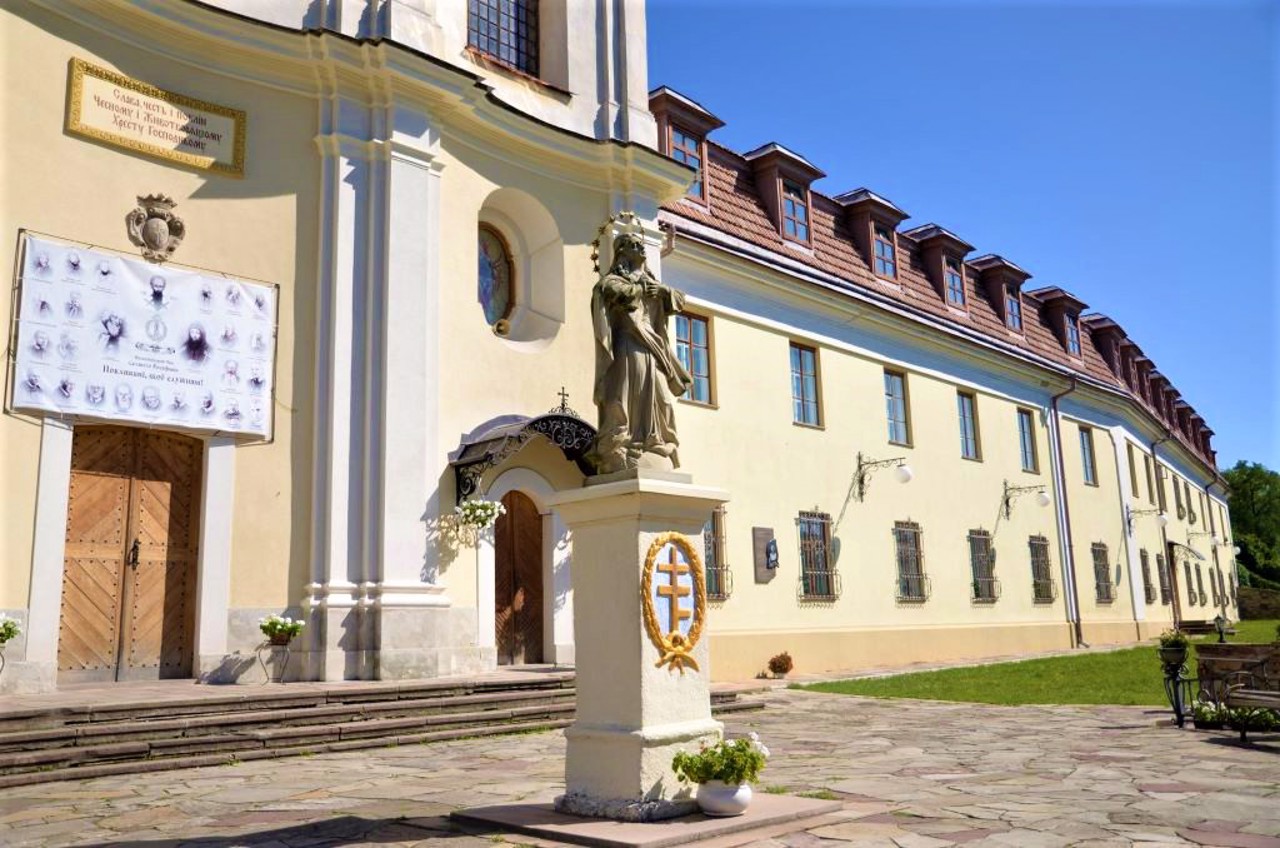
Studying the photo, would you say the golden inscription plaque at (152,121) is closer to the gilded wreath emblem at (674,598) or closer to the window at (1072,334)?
the gilded wreath emblem at (674,598)

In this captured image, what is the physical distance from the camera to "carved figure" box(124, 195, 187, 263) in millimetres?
11570

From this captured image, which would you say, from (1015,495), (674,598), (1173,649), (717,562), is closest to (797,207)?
(717,562)

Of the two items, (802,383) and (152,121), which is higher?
(152,121)

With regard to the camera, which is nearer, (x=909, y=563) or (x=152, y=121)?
(x=152, y=121)

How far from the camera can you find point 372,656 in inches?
469

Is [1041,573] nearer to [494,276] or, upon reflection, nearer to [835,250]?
[835,250]

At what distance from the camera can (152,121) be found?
38.8 feet

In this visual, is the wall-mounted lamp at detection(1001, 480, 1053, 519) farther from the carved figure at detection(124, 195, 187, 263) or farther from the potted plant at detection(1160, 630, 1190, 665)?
the carved figure at detection(124, 195, 187, 263)

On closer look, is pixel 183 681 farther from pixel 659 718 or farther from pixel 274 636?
pixel 659 718

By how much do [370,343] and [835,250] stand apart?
11.7 metres

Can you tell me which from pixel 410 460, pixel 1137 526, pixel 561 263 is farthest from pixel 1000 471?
pixel 410 460

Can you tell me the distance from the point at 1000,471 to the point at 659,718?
20.4 metres

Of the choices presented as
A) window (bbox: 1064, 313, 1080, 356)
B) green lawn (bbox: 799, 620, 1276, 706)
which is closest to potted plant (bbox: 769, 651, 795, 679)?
green lawn (bbox: 799, 620, 1276, 706)

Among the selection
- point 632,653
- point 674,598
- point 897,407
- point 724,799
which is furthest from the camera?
point 897,407
